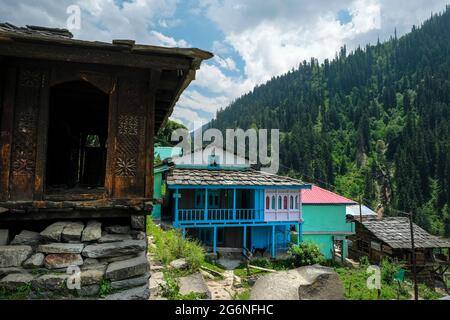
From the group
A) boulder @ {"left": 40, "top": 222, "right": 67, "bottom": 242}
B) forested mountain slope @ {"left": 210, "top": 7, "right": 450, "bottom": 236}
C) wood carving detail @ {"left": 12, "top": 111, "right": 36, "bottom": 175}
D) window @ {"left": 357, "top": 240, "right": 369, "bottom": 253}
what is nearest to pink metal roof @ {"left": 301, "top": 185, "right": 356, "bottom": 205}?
window @ {"left": 357, "top": 240, "right": 369, "bottom": 253}

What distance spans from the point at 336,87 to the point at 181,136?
370 ft

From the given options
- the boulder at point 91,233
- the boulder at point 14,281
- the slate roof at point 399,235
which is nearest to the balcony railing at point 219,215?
the slate roof at point 399,235

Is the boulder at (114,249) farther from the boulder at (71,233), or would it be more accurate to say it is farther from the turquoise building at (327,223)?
the turquoise building at (327,223)

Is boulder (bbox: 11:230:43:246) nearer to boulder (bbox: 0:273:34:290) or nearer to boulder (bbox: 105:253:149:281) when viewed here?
boulder (bbox: 0:273:34:290)

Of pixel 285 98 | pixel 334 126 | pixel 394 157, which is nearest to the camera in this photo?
pixel 394 157

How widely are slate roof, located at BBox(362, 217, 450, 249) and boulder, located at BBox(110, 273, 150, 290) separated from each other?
20.9m

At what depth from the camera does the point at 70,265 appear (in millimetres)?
3617

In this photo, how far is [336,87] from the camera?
129125 millimetres

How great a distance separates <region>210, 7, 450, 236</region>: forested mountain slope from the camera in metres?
68.2

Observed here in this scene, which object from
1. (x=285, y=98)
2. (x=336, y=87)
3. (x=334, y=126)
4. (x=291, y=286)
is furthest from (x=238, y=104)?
(x=291, y=286)

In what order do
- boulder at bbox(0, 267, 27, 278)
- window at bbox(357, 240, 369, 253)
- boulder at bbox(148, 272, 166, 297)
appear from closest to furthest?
1. boulder at bbox(0, 267, 27, 278)
2. boulder at bbox(148, 272, 166, 297)
3. window at bbox(357, 240, 369, 253)

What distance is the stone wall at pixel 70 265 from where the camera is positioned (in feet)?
11.3
